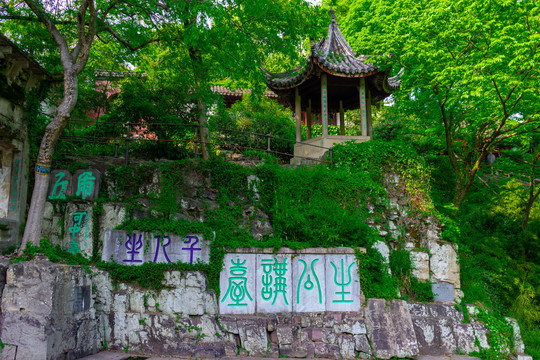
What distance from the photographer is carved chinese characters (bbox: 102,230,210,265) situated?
6.48 m

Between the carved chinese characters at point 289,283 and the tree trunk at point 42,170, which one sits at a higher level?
the tree trunk at point 42,170

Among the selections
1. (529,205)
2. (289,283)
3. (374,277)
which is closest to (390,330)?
(374,277)

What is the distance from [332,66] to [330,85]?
3.17 feet

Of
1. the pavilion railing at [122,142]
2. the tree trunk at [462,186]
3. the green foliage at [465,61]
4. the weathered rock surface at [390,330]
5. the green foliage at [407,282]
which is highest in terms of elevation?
the green foliage at [465,61]

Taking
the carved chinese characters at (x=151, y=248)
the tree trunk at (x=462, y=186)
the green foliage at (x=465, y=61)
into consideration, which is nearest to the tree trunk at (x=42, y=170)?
the carved chinese characters at (x=151, y=248)

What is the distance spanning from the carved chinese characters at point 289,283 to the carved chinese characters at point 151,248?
601 millimetres

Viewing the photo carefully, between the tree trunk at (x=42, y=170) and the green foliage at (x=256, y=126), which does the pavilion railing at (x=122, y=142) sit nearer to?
the tree trunk at (x=42, y=170)

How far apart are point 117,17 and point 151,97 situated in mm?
2405

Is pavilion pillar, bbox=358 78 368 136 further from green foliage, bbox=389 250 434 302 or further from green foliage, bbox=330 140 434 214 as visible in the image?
green foliage, bbox=389 250 434 302

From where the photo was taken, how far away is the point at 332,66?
10539 millimetres

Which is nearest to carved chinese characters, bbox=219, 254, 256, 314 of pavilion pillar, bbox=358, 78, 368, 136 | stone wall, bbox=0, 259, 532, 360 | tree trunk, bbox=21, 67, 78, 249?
stone wall, bbox=0, 259, 532, 360

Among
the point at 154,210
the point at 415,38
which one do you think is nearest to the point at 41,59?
the point at 154,210

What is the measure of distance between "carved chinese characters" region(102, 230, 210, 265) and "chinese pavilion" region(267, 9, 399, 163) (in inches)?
194

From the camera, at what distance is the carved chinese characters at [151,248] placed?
6.48 metres
